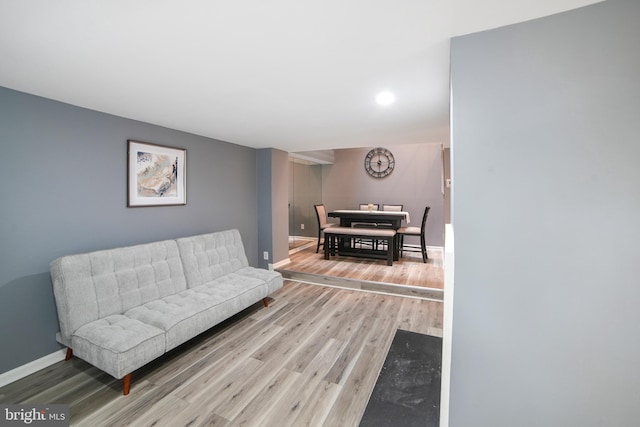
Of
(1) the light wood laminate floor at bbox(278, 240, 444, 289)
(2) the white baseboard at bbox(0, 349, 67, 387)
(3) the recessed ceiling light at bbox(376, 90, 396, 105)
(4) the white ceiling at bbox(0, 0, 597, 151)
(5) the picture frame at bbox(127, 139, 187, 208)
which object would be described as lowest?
(2) the white baseboard at bbox(0, 349, 67, 387)

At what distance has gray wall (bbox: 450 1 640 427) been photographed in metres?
0.97

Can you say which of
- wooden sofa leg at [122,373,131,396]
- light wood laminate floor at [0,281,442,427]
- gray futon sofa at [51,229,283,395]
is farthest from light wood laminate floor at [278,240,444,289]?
wooden sofa leg at [122,373,131,396]

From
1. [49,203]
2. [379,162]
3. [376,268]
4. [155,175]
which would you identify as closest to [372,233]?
[376,268]

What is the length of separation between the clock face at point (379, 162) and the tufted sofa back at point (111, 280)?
4.87 m

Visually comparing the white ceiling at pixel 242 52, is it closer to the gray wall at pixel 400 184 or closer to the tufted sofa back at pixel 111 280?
the tufted sofa back at pixel 111 280

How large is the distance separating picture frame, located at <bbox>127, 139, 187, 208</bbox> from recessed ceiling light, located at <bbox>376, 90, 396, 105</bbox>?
7.83 feet

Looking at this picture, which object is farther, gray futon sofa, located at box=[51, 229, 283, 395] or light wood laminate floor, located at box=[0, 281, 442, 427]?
gray futon sofa, located at box=[51, 229, 283, 395]

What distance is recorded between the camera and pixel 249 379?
6.40 ft

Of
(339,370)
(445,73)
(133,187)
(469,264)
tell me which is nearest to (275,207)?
(133,187)

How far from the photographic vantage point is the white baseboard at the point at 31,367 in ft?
6.19

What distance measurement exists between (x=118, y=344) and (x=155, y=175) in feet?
5.82

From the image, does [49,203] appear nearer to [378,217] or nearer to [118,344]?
[118,344]

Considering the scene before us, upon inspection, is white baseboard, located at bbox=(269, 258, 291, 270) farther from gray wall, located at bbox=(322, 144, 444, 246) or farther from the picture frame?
gray wall, located at bbox=(322, 144, 444, 246)

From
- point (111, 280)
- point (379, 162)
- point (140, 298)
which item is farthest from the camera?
point (379, 162)
